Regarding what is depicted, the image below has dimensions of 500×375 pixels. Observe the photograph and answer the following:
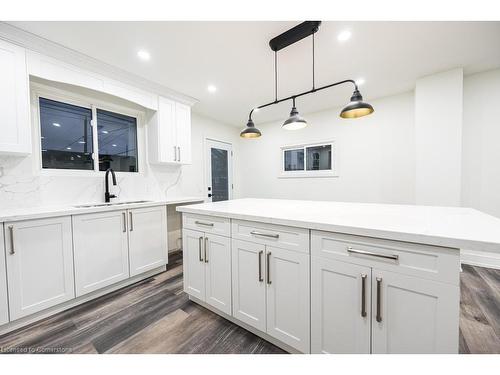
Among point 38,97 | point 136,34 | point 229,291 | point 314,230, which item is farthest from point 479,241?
point 38,97

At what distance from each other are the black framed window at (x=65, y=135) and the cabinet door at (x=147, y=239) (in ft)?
3.26

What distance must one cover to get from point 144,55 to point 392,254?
9.41 feet

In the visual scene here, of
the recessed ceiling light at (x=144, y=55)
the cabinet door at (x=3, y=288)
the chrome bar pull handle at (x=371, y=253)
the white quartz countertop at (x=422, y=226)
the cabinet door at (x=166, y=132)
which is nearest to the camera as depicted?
the white quartz countertop at (x=422, y=226)

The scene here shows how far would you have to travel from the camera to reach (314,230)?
120cm

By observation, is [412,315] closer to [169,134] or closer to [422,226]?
[422,226]

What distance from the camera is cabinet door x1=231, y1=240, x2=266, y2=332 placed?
143cm

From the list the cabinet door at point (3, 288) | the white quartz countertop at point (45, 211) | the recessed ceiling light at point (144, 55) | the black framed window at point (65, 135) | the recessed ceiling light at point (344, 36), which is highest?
the recessed ceiling light at point (144, 55)

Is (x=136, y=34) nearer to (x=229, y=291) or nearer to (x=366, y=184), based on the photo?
(x=229, y=291)

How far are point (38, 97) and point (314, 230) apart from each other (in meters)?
3.17

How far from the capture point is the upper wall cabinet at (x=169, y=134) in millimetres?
2984

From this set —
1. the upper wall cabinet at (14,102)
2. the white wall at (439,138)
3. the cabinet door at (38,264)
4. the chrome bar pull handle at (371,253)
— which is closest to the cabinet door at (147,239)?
the cabinet door at (38,264)

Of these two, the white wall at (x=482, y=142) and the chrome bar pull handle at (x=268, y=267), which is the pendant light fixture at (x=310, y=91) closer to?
the chrome bar pull handle at (x=268, y=267)

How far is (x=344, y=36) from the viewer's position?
6.31ft

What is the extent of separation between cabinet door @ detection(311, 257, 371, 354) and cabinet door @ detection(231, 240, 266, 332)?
0.37 meters
